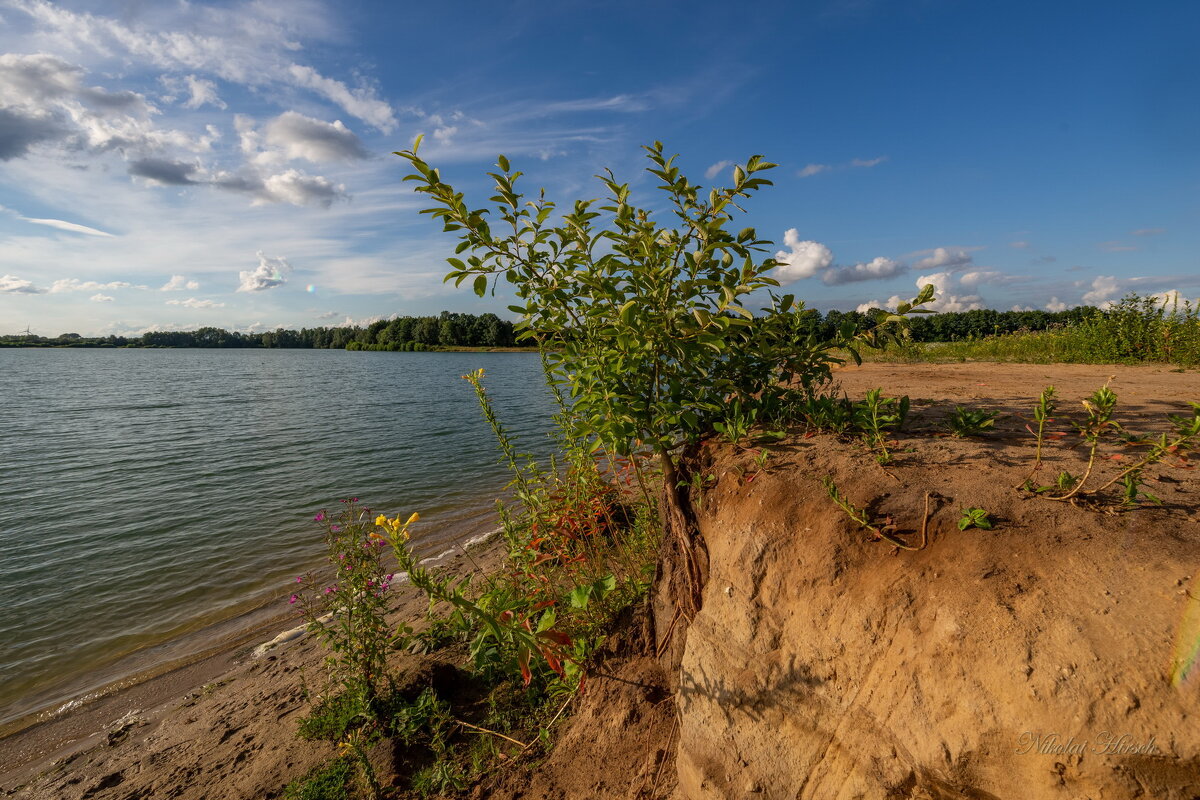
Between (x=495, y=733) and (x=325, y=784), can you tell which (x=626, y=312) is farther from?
(x=325, y=784)

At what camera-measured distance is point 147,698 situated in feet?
20.2

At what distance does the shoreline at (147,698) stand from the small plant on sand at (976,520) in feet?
14.1

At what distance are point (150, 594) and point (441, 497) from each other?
5.45 m

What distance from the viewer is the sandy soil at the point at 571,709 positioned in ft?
8.87

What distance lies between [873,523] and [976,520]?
1.27 ft

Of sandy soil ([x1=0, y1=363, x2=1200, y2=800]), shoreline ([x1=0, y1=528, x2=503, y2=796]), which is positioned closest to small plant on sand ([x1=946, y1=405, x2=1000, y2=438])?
sandy soil ([x1=0, y1=363, x2=1200, y2=800])

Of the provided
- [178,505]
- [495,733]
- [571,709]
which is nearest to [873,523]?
[571,709]

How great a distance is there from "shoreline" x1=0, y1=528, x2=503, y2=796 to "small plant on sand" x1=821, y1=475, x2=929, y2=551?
12.5 ft

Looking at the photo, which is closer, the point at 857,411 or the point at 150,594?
the point at 857,411

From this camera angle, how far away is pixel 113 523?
1122 cm

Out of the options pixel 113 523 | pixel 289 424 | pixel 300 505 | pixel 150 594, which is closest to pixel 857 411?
pixel 150 594

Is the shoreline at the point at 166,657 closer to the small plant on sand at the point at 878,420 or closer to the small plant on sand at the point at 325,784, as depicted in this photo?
the small plant on sand at the point at 325,784

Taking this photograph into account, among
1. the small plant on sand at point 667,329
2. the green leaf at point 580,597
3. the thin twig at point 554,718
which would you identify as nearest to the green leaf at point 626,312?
the small plant on sand at point 667,329

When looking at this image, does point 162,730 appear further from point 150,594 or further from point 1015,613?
point 1015,613
